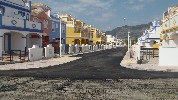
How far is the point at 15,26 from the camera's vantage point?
32.6m

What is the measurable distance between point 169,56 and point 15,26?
17906mm

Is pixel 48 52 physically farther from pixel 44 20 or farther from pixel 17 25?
pixel 44 20

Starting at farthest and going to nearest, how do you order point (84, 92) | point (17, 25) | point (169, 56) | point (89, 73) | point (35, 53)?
point (17, 25), point (35, 53), point (169, 56), point (89, 73), point (84, 92)

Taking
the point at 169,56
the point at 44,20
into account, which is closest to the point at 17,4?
the point at 44,20

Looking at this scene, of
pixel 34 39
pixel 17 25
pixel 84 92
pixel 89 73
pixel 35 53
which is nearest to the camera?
pixel 84 92

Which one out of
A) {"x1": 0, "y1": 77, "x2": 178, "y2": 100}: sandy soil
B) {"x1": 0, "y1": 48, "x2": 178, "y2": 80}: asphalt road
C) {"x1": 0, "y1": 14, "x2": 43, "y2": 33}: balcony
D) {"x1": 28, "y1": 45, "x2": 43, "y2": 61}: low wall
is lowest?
{"x1": 0, "y1": 77, "x2": 178, "y2": 100}: sandy soil

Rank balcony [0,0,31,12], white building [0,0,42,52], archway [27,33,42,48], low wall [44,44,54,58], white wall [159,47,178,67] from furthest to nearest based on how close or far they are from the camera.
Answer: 1. archway [27,33,42,48]
2. low wall [44,44,54,58]
3. balcony [0,0,31,12]
4. white building [0,0,42,52]
5. white wall [159,47,178,67]

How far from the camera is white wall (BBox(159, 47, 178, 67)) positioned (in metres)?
23.4

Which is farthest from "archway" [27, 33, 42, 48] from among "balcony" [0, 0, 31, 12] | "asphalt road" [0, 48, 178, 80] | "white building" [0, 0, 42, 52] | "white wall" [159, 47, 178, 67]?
"white wall" [159, 47, 178, 67]

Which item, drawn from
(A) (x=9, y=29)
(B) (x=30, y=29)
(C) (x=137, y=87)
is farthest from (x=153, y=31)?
(C) (x=137, y=87)

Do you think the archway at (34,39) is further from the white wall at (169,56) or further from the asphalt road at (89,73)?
the white wall at (169,56)

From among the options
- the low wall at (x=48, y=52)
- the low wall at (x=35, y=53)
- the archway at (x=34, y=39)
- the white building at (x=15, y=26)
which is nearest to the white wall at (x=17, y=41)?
the white building at (x=15, y=26)

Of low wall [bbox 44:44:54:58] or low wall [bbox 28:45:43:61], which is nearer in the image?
low wall [bbox 28:45:43:61]

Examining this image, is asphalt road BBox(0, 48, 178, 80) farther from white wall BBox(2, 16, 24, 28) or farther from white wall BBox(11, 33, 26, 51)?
white wall BBox(11, 33, 26, 51)
